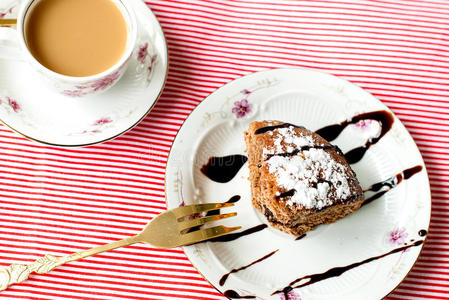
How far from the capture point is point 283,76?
1560 mm

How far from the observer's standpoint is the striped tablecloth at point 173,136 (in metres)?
1.45

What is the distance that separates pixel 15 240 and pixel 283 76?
1.05 metres

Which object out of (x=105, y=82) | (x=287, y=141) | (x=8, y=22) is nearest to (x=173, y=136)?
(x=105, y=82)

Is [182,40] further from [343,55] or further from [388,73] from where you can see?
[388,73]

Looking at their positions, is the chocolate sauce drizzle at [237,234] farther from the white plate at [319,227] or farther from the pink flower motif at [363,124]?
the pink flower motif at [363,124]

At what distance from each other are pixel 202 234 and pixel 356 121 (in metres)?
0.67

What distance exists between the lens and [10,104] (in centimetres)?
144

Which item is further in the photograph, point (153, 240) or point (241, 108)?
point (241, 108)

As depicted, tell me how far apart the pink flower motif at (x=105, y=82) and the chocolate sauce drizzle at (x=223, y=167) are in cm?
41

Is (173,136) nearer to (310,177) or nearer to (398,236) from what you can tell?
(310,177)

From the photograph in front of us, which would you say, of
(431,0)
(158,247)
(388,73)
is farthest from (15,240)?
(431,0)

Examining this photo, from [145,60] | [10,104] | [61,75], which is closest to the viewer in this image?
[61,75]

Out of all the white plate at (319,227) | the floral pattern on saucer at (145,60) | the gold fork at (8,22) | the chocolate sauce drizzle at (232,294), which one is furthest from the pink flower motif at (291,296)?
the gold fork at (8,22)

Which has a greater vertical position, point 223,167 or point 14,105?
point 14,105
